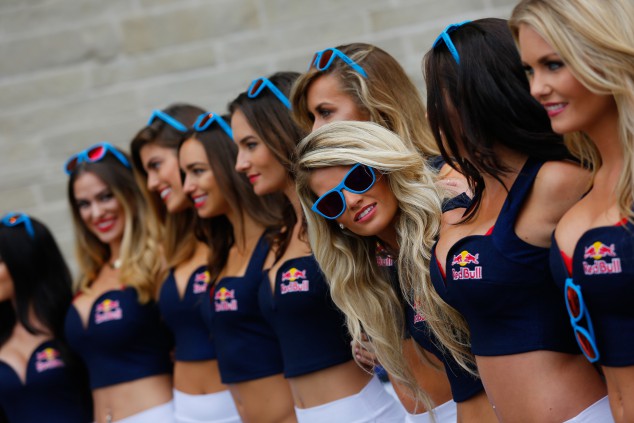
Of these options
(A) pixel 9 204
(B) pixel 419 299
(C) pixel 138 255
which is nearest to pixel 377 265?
(B) pixel 419 299

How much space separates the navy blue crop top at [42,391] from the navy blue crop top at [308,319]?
1791mm

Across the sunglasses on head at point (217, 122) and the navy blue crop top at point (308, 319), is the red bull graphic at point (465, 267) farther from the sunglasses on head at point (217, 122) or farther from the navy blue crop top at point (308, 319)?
the sunglasses on head at point (217, 122)

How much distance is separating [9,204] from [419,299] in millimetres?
4199

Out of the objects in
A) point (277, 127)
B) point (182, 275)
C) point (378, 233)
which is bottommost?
point (182, 275)

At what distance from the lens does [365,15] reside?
618 centimetres

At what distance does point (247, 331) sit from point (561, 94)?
87.3 inches

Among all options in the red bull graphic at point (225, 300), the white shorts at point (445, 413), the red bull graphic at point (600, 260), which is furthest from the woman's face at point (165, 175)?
the red bull graphic at point (600, 260)

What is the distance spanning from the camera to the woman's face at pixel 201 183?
456cm

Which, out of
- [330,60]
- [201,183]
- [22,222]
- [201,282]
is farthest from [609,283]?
[22,222]

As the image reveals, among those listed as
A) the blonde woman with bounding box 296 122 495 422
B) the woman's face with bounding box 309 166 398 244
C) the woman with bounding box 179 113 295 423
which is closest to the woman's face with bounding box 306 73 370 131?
the blonde woman with bounding box 296 122 495 422

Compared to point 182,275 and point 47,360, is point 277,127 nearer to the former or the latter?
point 182,275

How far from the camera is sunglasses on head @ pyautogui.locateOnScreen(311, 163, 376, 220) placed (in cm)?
326

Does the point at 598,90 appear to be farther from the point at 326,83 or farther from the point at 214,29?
the point at 214,29

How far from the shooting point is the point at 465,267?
111 inches
